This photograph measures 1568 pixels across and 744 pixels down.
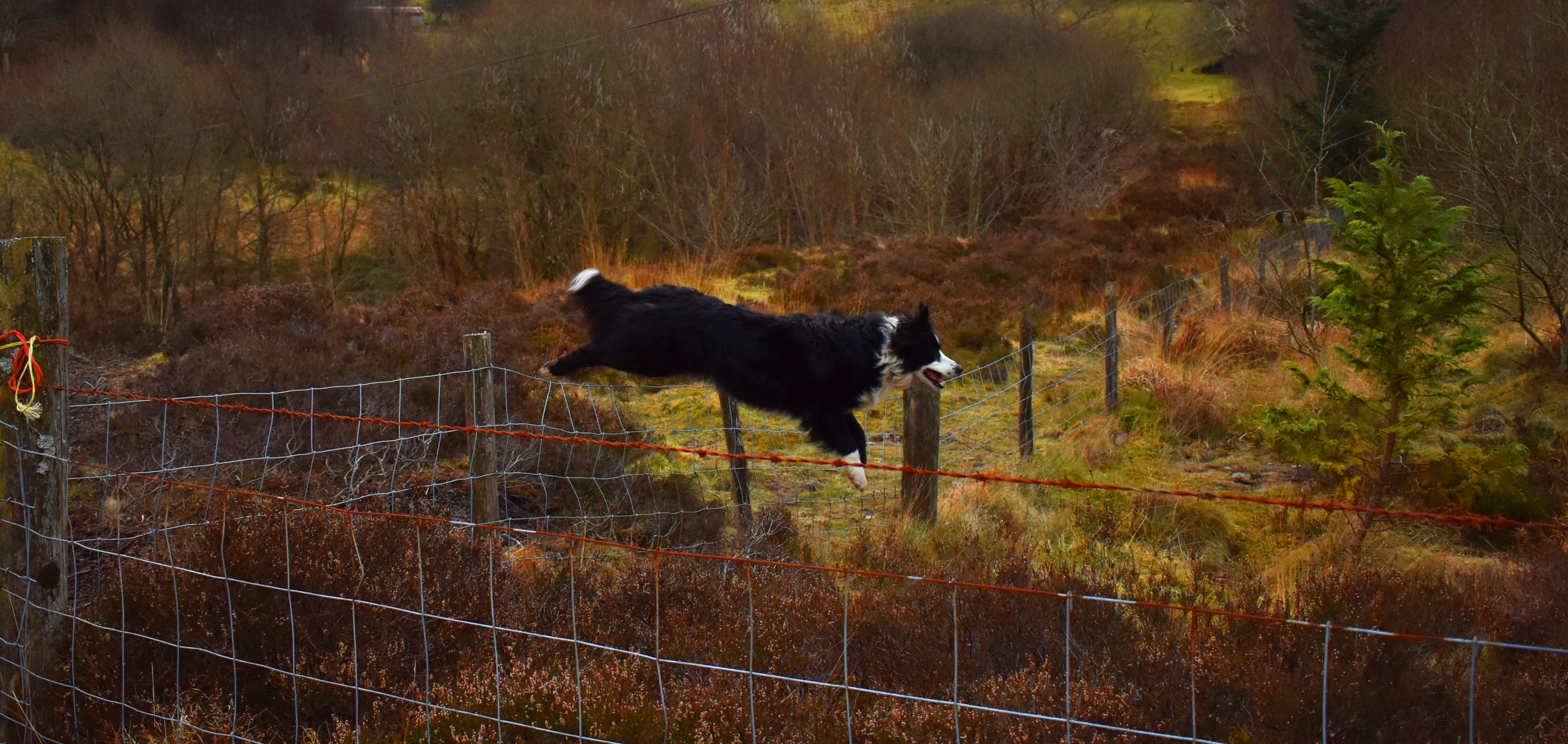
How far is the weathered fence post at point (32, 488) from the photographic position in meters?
3.11

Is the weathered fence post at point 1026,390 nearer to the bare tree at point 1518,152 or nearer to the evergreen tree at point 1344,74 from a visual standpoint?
the bare tree at point 1518,152

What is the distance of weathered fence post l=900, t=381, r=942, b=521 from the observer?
16.6ft

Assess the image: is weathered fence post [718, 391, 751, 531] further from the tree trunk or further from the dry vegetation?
the tree trunk

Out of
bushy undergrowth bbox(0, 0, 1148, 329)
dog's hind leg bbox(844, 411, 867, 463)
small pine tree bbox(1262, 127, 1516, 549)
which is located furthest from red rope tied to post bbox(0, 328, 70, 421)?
bushy undergrowth bbox(0, 0, 1148, 329)

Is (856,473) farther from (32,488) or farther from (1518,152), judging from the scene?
(1518,152)

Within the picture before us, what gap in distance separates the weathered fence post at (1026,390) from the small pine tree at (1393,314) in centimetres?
219

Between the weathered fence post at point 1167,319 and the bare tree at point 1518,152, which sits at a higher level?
the bare tree at point 1518,152

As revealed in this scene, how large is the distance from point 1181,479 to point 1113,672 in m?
3.54

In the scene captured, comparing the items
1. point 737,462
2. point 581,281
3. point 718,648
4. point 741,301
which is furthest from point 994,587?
point 741,301

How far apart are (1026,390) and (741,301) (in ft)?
13.6

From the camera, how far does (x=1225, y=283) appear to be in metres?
9.62

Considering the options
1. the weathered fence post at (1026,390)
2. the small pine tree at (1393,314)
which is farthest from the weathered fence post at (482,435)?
the weathered fence post at (1026,390)

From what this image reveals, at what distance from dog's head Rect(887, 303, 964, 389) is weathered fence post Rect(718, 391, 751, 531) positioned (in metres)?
0.95

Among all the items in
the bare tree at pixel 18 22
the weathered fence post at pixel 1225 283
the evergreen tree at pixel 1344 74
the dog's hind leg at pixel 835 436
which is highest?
the bare tree at pixel 18 22
